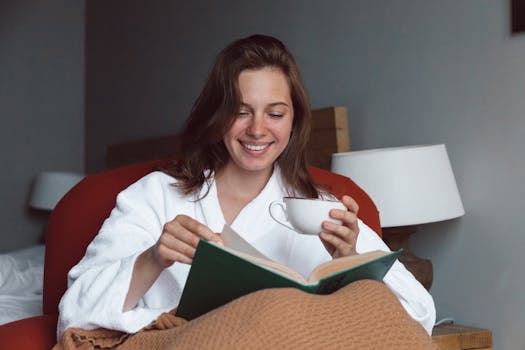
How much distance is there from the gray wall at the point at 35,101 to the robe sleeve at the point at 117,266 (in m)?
3.31

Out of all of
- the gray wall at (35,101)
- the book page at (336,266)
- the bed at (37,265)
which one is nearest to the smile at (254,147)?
the book page at (336,266)

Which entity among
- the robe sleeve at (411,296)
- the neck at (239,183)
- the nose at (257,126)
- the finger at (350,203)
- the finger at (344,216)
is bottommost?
the robe sleeve at (411,296)

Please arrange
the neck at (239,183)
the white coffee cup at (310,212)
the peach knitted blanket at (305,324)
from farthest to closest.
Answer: the neck at (239,183), the white coffee cup at (310,212), the peach knitted blanket at (305,324)

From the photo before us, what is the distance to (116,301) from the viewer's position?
135 cm

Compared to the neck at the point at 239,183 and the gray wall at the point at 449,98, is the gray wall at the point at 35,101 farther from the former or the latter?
the neck at the point at 239,183

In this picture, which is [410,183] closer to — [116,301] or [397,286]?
[397,286]

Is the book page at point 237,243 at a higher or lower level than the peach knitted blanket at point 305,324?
higher

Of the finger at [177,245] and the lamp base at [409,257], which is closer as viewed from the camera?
the finger at [177,245]

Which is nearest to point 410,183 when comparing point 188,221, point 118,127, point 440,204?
point 440,204

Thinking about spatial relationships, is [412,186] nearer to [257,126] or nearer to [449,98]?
[449,98]

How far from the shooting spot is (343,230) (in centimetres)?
135

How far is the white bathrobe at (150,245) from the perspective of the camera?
1.37 m

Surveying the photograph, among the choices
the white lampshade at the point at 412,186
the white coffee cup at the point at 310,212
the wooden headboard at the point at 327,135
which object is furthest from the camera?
the wooden headboard at the point at 327,135

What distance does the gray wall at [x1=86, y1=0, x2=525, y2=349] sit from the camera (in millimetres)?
2154
